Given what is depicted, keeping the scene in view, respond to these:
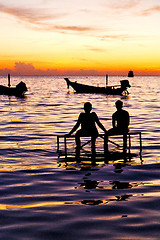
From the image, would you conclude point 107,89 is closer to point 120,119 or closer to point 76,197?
point 120,119

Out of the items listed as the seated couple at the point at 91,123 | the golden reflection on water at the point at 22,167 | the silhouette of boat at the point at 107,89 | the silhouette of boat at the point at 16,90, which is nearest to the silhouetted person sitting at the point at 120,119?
the seated couple at the point at 91,123

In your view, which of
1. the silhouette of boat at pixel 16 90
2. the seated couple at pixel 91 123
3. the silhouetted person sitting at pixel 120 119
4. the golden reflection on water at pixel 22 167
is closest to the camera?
the golden reflection on water at pixel 22 167

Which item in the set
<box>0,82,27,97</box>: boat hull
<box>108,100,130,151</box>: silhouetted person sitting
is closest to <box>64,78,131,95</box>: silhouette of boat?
<box>0,82,27,97</box>: boat hull

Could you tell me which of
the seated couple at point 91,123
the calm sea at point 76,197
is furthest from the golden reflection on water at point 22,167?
the seated couple at point 91,123

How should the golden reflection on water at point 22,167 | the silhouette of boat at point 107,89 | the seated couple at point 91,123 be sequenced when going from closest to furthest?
the golden reflection on water at point 22,167 < the seated couple at point 91,123 < the silhouette of boat at point 107,89

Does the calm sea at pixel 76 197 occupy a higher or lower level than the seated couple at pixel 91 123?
lower

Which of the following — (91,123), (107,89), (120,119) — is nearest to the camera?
(91,123)

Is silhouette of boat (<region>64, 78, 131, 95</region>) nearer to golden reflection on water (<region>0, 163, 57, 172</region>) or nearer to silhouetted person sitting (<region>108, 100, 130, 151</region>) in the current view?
silhouetted person sitting (<region>108, 100, 130, 151</region>)

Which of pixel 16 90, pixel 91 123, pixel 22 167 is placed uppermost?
pixel 16 90

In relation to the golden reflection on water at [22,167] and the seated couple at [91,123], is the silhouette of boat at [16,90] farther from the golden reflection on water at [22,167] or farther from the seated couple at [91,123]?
the golden reflection on water at [22,167]

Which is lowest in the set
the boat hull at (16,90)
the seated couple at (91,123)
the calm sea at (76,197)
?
the calm sea at (76,197)

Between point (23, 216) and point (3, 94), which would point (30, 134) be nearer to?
point (23, 216)

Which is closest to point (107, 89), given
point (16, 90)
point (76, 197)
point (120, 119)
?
point (16, 90)

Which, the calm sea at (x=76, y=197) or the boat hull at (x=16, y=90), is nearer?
the calm sea at (x=76, y=197)
